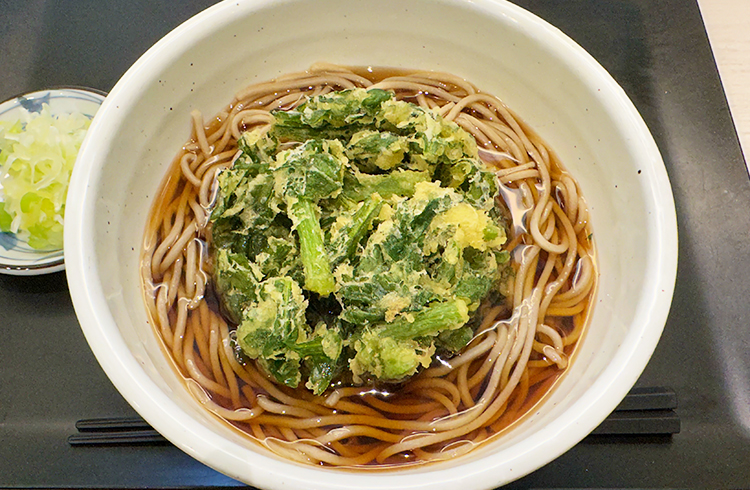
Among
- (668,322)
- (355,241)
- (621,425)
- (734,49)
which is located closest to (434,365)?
(355,241)

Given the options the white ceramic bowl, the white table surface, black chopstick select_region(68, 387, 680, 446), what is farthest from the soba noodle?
the white table surface

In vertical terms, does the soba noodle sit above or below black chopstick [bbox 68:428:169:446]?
above

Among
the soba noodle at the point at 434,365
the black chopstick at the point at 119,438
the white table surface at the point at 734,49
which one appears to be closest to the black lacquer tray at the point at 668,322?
the black chopstick at the point at 119,438

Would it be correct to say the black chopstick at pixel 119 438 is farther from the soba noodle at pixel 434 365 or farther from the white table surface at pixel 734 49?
the white table surface at pixel 734 49

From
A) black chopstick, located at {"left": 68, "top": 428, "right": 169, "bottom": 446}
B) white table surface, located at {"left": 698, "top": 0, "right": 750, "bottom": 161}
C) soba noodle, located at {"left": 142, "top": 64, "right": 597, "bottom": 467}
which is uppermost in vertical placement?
white table surface, located at {"left": 698, "top": 0, "right": 750, "bottom": 161}

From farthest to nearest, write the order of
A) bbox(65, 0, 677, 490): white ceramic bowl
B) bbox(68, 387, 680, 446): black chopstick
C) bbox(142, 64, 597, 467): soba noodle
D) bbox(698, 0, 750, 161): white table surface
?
bbox(698, 0, 750, 161): white table surface, bbox(68, 387, 680, 446): black chopstick, bbox(142, 64, 597, 467): soba noodle, bbox(65, 0, 677, 490): white ceramic bowl

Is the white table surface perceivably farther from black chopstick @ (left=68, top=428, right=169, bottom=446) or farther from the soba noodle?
black chopstick @ (left=68, top=428, right=169, bottom=446)

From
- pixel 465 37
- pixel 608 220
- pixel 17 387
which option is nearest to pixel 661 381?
pixel 608 220

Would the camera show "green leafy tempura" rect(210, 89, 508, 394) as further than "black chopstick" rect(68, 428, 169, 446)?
No
